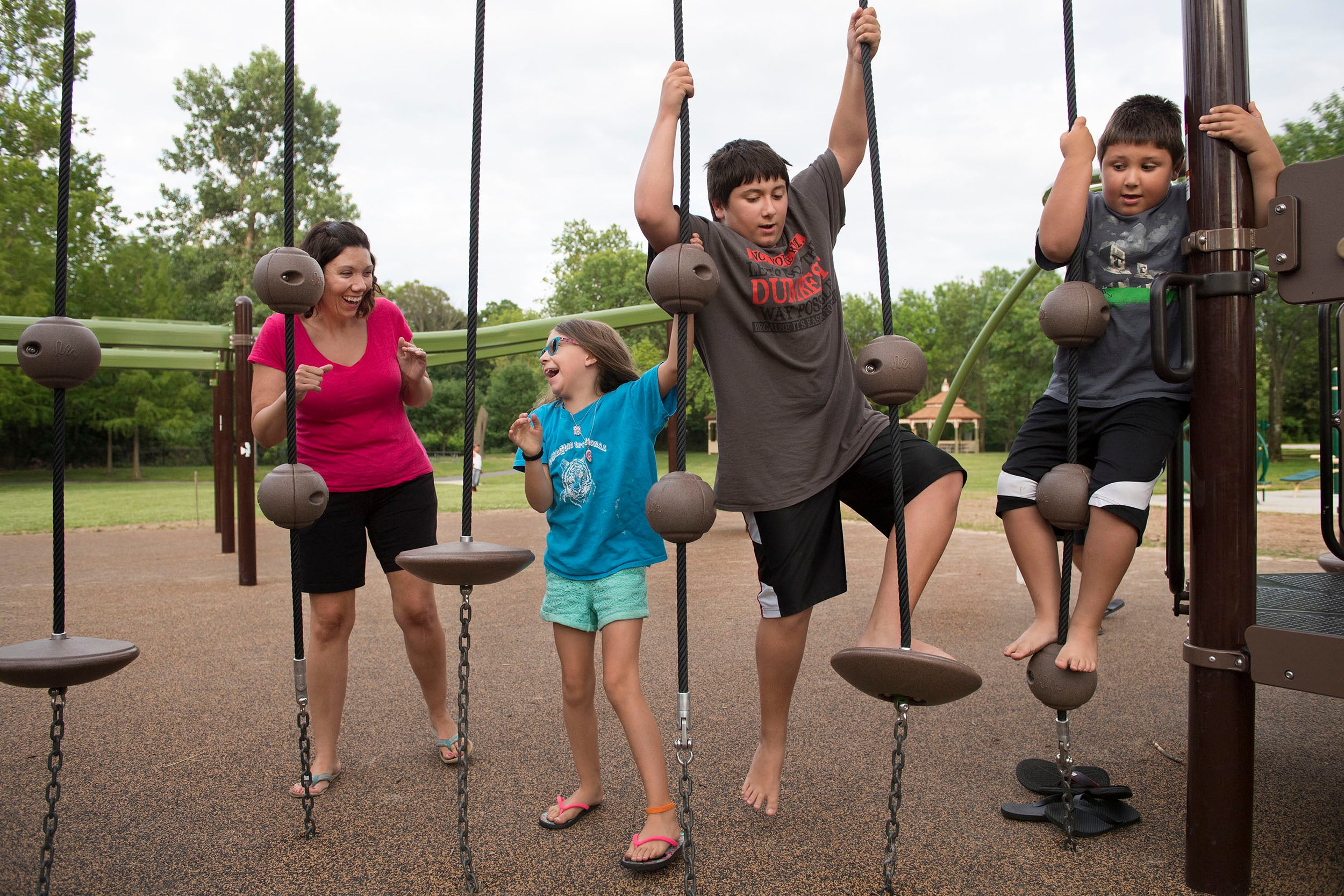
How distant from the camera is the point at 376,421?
296 centimetres

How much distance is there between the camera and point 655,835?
2.23 m

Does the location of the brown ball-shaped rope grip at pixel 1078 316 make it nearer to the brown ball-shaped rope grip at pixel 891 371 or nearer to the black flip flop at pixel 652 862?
the brown ball-shaped rope grip at pixel 891 371

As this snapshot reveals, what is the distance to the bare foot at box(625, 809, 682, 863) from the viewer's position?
2191 mm

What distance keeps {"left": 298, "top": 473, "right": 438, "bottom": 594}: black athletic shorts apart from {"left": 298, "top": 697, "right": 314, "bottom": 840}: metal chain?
0.59 m

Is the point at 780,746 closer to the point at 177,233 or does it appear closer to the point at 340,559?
the point at 340,559

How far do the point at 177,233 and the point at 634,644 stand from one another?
40.0m

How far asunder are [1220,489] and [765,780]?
140 centimetres

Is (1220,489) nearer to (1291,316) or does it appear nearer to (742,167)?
(742,167)

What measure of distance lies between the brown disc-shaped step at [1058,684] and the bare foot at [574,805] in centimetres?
124

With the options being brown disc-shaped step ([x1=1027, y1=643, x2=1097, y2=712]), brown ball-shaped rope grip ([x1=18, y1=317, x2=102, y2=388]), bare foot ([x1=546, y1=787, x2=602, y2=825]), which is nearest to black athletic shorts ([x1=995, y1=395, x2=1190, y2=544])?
brown disc-shaped step ([x1=1027, y1=643, x2=1097, y2=712])

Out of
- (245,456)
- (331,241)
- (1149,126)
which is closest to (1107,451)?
(1149,126)

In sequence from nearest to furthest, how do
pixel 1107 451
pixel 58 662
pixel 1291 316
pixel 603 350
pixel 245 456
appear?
pixel 58 662
pixel 1107 451
pixel 603 350
pixel 245 456
pixel 1291 316

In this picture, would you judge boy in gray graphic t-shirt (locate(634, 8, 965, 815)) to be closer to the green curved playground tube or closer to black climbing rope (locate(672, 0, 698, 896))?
black climbing rope (locate(672, 0, 698, 896))

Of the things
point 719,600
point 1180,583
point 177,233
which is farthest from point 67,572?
point 177,233
